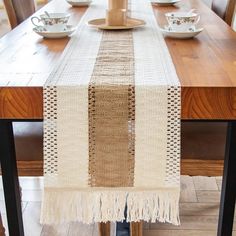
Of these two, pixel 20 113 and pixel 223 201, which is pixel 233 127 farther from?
pixel 20 113

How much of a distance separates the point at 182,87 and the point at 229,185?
0.96 feet

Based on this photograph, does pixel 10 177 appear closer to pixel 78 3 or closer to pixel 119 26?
pixel 119 26

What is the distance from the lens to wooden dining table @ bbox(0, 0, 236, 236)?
867 millimetres

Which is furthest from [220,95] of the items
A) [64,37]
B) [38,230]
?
[38,230]

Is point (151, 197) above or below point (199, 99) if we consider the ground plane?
below

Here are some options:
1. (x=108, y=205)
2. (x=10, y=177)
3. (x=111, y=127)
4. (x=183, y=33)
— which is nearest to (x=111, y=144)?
(x=111, y=127)

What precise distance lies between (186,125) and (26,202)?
0.82 metres

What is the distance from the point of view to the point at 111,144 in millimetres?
885

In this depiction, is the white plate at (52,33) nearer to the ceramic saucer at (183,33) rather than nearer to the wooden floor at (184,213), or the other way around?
the ceramic saucer at (183,33)

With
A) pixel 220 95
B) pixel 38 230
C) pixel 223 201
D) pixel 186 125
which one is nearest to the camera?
pixel 220 95

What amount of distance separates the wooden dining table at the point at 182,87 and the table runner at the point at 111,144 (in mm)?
39

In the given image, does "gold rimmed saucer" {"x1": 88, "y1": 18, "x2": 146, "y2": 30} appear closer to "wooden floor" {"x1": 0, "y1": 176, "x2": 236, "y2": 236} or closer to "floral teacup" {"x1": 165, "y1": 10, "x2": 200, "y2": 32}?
"floral teacup" {"x1": 165, "y1": 10, "x2": 200, "y2": 32}

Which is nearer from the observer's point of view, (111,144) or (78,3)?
(111,144)

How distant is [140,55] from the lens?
3.50ft
